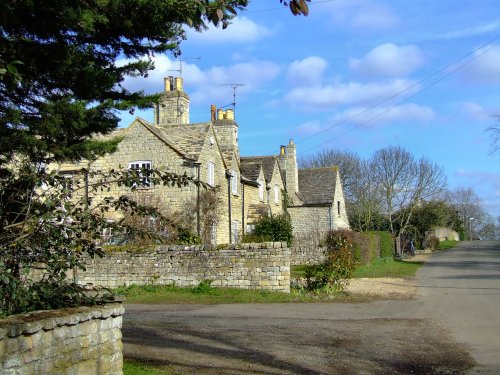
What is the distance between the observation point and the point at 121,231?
707cm

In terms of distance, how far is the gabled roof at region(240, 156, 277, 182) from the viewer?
38.7 m

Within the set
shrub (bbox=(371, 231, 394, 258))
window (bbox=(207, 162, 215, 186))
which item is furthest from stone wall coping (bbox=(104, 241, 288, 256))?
shrub (bbox=(371, 231, 394, 258))

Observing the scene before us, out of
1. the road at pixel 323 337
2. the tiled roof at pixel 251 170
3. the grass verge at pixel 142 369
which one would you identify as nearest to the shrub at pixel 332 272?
the road at pixel 323 337

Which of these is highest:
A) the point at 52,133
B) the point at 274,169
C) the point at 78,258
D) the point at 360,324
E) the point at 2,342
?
the point at 274,169

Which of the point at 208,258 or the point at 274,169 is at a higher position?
the point at 274,169

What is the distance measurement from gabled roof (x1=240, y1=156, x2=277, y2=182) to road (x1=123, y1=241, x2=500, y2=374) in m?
21.6

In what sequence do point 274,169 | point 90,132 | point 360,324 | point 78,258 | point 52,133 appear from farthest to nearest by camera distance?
point 274,169, point 360,324, point 90,132, point 52,133, point 78,258

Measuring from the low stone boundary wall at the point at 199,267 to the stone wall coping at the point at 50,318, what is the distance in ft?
40.8

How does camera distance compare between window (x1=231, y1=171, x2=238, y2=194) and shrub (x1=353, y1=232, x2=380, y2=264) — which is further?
window (x1=231, y1=171, x2=238, y2=194)

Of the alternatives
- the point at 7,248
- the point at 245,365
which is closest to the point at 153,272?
the point at 245,365

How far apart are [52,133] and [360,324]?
8361 millimetres

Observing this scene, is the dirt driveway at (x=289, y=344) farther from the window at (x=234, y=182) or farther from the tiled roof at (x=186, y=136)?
the window at (x=234, y=182)

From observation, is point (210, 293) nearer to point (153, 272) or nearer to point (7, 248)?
point (153, 272)

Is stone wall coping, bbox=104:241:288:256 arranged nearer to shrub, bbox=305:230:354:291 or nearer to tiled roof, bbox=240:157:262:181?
shrub, bbox=305:230:354:291
